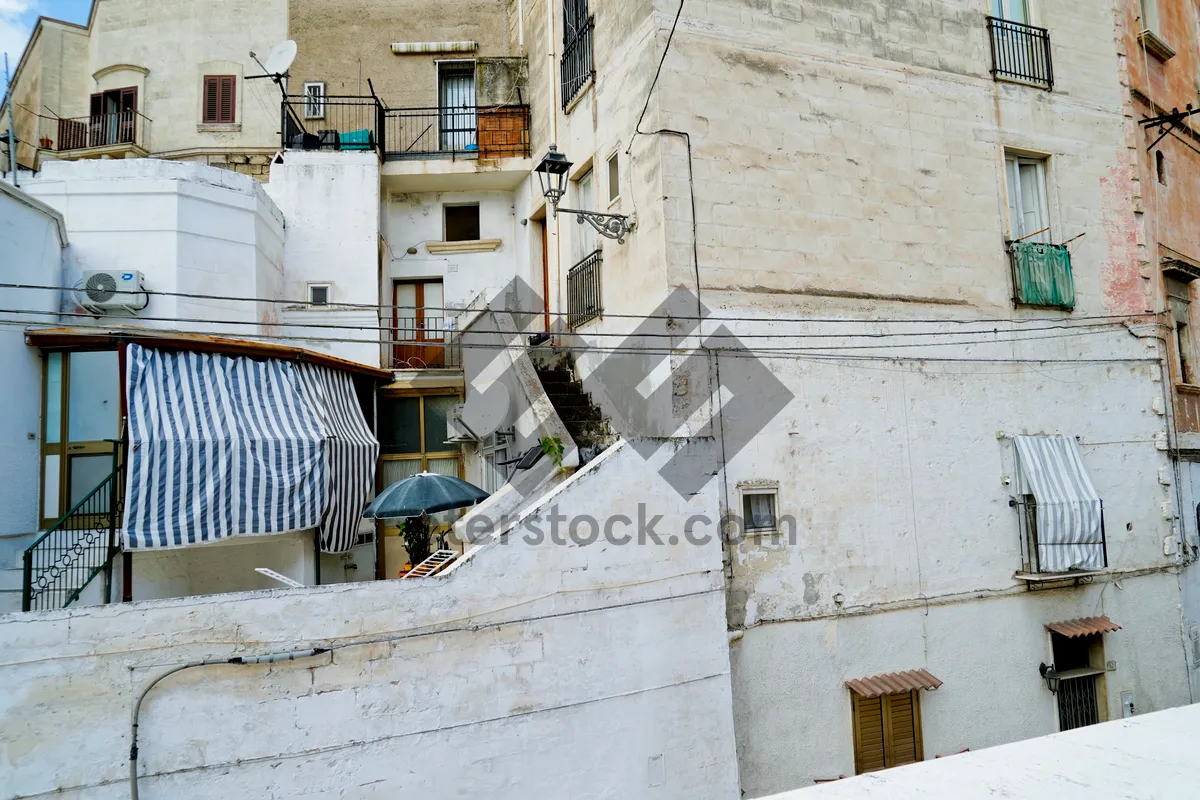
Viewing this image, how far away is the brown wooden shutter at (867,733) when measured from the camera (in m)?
9.23

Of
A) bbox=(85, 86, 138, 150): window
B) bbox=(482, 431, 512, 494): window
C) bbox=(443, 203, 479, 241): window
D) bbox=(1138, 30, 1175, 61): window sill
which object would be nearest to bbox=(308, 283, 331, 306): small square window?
bbox=(443, 203, 479, 241): window

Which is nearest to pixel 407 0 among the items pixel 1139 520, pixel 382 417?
pixel 382 417

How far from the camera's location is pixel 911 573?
9906mm

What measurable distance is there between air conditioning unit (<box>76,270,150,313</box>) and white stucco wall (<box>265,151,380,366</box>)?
9.01 feet

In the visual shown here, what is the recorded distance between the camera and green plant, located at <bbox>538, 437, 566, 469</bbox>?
931 cm

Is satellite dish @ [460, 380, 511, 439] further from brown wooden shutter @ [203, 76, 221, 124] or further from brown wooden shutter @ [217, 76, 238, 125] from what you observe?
brown wooden shutter @ [203, 76, 221, 124]

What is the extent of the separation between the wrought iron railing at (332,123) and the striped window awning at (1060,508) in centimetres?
1182

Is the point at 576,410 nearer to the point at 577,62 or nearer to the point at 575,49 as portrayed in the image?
the point at 577,62

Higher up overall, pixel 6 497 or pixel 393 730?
pixel 6 497

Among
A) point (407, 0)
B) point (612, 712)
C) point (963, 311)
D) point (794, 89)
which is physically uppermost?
point (407, 0)

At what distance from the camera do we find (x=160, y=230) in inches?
448

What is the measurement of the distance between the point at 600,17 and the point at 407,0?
6.42m

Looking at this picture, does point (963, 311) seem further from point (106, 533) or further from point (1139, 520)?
point (106, 533)

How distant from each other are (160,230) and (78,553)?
5.06 m
